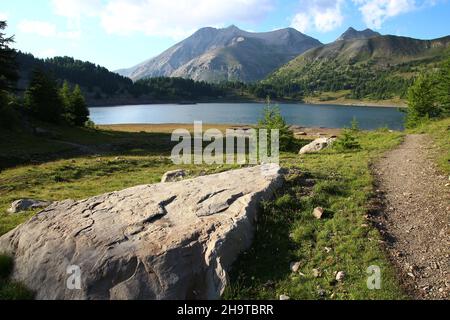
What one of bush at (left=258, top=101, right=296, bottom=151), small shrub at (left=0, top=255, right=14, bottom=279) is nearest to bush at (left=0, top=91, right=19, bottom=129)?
bush at (left=258, top=101, right=296, bottom=151)

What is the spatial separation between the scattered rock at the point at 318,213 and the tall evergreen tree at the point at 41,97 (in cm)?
6114

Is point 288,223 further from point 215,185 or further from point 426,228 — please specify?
point 426,228

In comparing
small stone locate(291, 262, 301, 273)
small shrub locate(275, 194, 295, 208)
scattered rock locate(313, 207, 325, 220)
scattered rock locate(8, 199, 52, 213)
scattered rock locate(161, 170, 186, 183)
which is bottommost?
scattered rock locate(8, 199, 52, 213)

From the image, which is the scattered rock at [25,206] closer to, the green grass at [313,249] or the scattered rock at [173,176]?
the scattered rock at [173,176]

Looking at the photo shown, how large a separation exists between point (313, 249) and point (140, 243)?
4813 mm

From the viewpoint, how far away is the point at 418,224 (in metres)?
11.4

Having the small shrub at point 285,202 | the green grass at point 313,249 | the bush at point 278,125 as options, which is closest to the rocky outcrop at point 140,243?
the small shrub at point 285,202

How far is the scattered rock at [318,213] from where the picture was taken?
11.9 metres

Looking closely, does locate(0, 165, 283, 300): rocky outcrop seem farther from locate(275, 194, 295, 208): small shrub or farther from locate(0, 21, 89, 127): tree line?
locate(0, 21, 89, 127): tree line

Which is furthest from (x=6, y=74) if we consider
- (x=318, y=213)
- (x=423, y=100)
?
(x=423, y=100)

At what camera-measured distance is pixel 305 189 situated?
45.6 ft

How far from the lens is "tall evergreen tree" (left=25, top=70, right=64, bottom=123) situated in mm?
61741

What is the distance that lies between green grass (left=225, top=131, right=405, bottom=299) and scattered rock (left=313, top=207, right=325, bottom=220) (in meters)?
0.14

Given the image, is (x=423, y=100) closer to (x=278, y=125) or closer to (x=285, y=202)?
(x=278, y=125)
